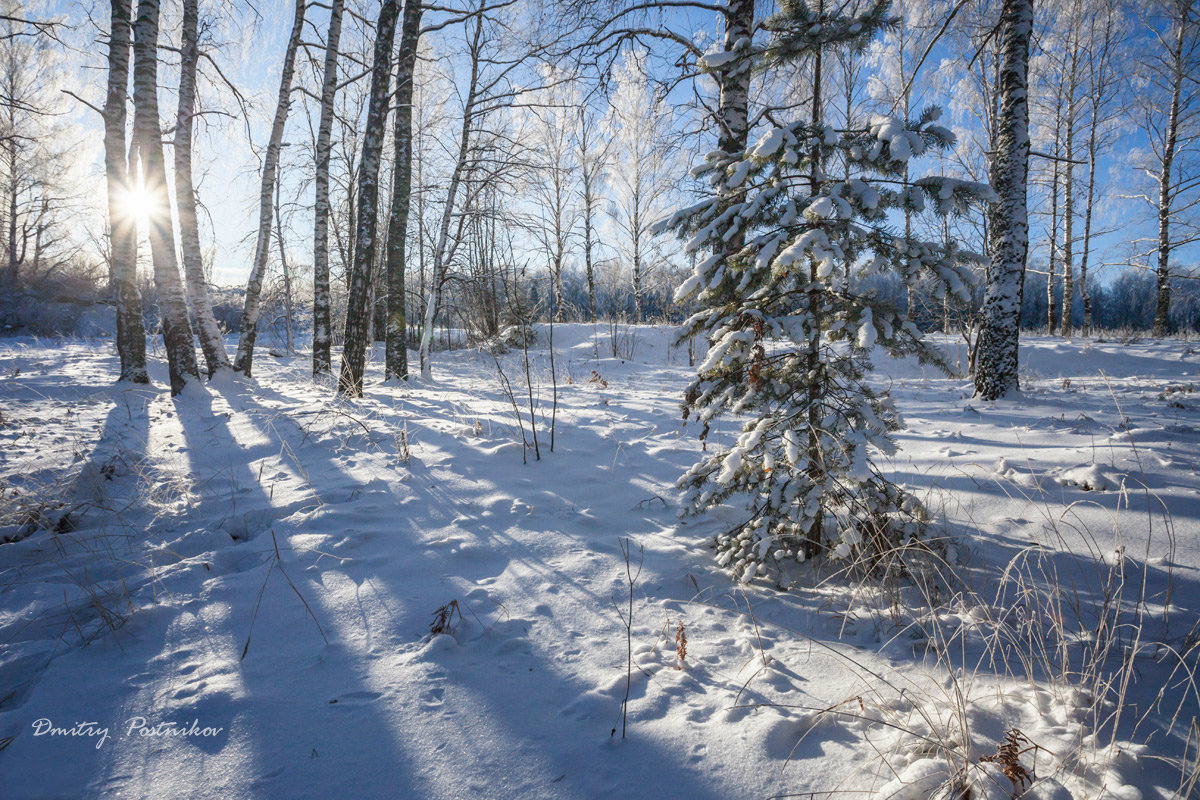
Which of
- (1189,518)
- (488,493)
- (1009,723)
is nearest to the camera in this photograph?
(1009,723)

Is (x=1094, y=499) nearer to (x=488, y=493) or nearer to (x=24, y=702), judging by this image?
(x=488, y=493)

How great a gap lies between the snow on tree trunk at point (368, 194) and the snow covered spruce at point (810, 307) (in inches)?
223

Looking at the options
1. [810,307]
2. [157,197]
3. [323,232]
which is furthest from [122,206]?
[810,307]

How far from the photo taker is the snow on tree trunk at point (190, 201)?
6.91 meters

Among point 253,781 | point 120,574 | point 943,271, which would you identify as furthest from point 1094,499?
point 120,574

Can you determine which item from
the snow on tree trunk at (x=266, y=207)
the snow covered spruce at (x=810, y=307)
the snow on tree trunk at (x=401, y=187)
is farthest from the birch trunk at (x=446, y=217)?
the snow covered spruce at (x=810, y=307)

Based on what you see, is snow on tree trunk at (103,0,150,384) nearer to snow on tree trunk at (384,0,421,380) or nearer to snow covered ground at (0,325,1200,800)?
snow on tree trunk at (384,0,421,380)

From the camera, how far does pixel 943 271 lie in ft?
6.36

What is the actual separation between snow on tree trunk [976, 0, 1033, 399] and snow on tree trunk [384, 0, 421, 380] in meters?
7.25

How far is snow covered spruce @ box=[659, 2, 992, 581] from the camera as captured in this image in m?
1.97

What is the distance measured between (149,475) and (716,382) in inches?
147

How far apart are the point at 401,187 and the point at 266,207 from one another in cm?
338

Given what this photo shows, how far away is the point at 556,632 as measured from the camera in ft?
5.91

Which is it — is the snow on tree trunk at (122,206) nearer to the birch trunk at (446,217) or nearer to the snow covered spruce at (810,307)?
the birch trunk at (446,217)
